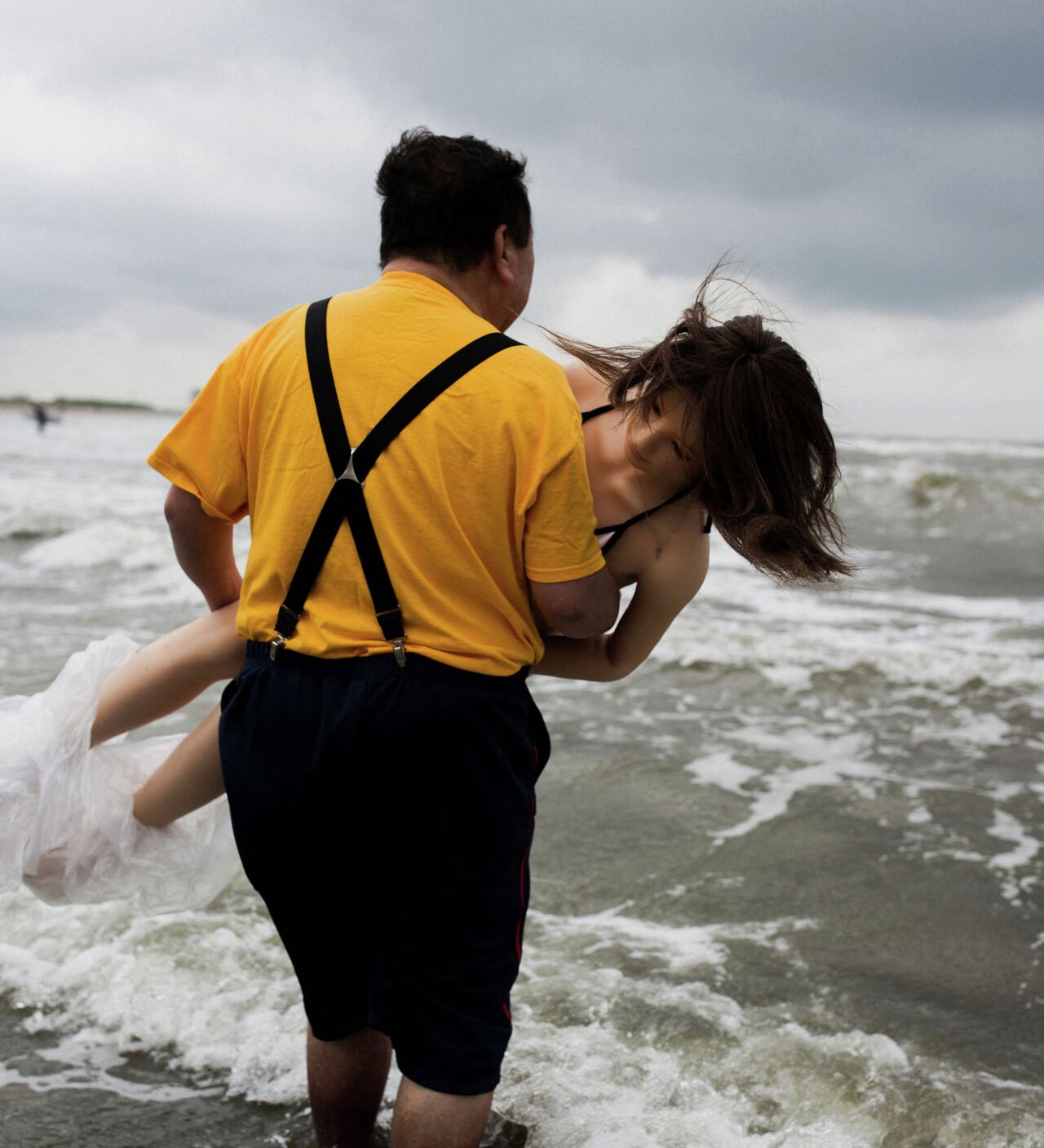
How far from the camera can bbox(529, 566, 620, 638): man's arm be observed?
203 cm

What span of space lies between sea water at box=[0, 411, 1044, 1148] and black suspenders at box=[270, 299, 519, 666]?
3.82 ft

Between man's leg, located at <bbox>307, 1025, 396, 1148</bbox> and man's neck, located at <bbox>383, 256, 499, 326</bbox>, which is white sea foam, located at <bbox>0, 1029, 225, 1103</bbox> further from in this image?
man's neck, located at <bbox>383, 256, 499, 326</bbox>

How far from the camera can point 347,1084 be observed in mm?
2539

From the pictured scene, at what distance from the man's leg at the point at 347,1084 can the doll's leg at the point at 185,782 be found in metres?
0.61

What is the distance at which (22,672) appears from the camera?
7301 mm

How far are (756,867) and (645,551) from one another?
3.14m

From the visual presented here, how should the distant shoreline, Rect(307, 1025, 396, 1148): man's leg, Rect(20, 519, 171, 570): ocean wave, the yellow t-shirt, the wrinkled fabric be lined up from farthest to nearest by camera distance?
the distant shoreline
Rect(20, 519, 171, 570): ocean wave
the wrinkled fabric
Rect(307, 1025, 396, 1148): man's leg
the yellow t-shirt

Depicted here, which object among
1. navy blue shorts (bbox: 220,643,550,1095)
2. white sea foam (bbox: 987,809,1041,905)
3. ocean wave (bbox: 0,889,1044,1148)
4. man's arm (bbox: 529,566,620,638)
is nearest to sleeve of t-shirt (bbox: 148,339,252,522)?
navy blue shorts (bbox: 220,643,550,1095)

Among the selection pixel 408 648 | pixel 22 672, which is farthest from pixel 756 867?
pixel 22 672

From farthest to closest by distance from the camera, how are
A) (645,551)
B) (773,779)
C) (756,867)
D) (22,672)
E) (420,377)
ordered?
(22,672) < (773,779) < (756,867) < (645,551) < (420,377)

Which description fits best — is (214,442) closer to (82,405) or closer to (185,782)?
(185,782)

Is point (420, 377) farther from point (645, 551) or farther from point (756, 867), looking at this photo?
point (756, 867)

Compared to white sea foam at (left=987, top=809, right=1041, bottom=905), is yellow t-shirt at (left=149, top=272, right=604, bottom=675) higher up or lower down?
higher up

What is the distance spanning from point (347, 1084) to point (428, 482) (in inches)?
57.6
